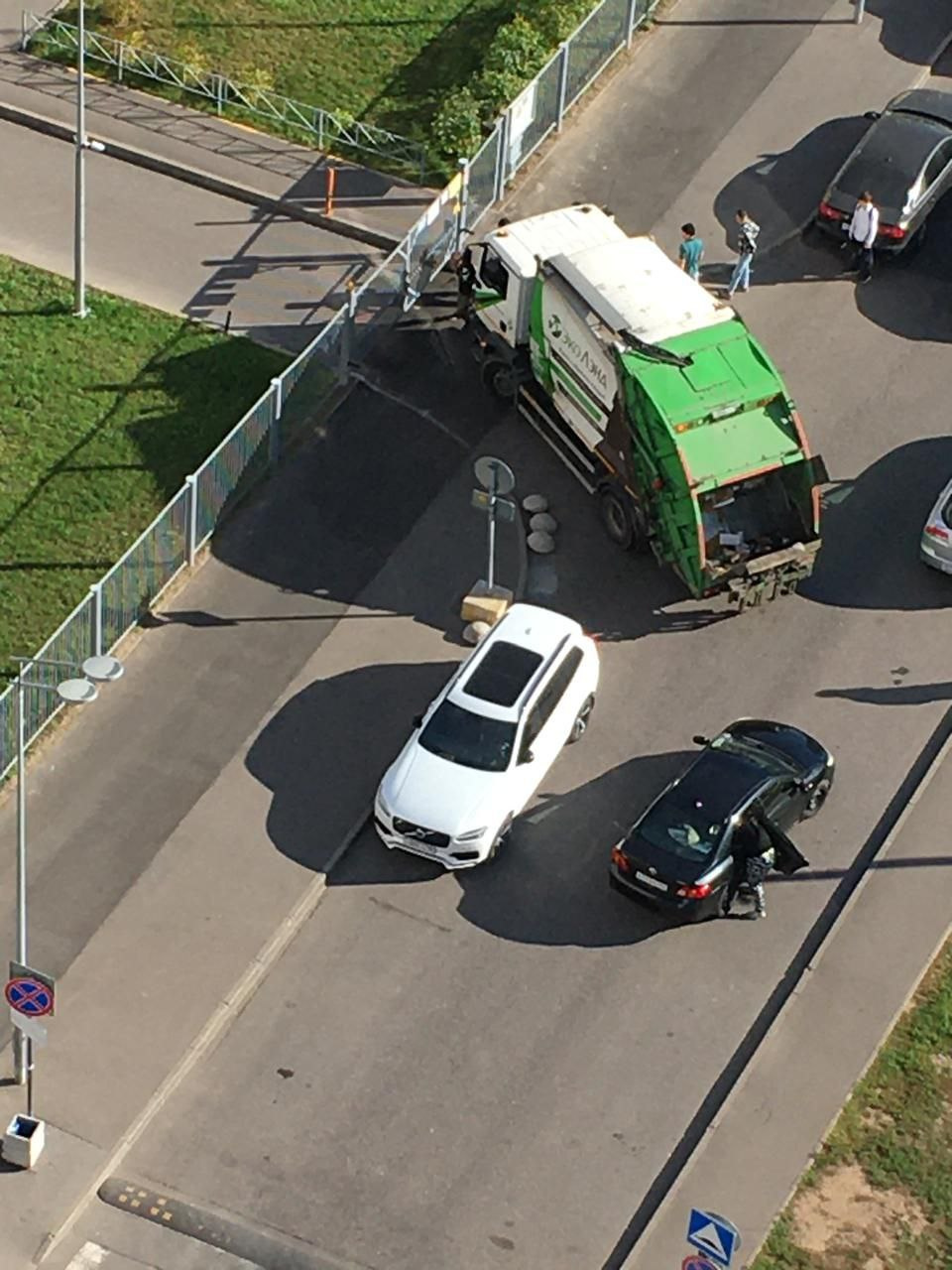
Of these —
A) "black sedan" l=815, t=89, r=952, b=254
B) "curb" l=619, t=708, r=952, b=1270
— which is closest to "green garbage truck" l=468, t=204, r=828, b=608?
"curb" l=619, t=708, r=952, b=1270

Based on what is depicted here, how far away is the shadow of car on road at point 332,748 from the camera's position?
107 ft

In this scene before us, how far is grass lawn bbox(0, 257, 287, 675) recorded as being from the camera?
3541 centimetres

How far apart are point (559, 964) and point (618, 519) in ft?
24.1

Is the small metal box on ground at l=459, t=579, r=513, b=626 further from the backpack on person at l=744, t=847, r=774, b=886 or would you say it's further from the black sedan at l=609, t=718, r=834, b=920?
the backpack on person at l=744, t=847, r=774, b=886

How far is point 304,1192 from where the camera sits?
29.0 meters

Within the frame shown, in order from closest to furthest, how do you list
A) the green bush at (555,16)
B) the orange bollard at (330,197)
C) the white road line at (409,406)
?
the white road line at (409,406) → the orange bollard at (330,197) → the green bush at (555,16)

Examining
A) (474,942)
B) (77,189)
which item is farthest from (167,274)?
(474,942)

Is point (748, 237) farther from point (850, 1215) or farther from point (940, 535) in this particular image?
point (850, 1215)

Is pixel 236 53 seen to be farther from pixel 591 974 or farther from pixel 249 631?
pixel 591 974

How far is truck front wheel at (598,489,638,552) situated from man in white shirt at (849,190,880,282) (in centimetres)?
703

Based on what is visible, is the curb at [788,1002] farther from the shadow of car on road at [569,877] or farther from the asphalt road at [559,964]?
the shadow of car on road at [569,877]

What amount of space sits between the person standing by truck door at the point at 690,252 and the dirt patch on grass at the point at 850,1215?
15.2 metres

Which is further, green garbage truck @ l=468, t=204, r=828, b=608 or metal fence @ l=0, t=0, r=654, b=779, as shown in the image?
green garbage truck @ l=468, t=204, r=828, b=608

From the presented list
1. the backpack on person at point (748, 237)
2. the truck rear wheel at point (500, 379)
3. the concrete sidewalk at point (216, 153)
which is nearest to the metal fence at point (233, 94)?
the concrete sidewalk at point (216, 153)
